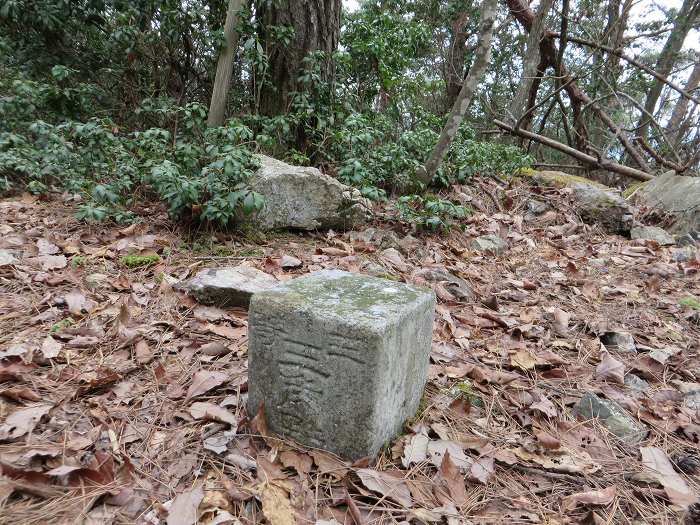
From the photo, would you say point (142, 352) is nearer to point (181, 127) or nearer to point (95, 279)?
point (95, 279)

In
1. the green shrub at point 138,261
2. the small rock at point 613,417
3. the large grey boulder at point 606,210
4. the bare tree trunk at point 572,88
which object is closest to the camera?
the small rock at point 613,417

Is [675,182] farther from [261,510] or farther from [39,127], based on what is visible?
[39,127]

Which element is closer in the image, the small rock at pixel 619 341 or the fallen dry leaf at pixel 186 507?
the fallen dry leaf at pixel 186 507

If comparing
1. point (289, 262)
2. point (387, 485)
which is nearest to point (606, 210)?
point (289, 262)

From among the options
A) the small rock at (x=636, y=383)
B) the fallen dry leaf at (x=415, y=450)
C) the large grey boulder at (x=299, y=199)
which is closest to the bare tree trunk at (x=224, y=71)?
the large grey boulder at (x=299, y=199)

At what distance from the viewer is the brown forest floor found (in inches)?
53.2

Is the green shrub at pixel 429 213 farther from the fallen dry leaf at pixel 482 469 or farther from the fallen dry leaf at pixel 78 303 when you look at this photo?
the fallen dry leaf at pixel 78 303

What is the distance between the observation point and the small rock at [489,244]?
12.5 feet

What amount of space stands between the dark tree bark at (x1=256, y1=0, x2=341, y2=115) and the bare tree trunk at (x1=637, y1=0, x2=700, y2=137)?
22.5 ft

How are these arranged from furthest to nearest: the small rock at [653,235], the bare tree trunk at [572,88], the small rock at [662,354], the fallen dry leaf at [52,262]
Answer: the bare tree trunk at [572,88]
the small rock at [653,235]
the fallen dry leaf at [52,262]
the small rock at [662,354]

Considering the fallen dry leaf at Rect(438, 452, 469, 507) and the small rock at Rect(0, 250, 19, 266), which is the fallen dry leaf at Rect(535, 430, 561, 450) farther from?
the small rock at Rect(0, 250, 19, 266)

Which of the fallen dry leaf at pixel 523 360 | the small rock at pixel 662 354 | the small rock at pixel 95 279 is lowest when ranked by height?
the fallen dry leaf at pixel 523 360

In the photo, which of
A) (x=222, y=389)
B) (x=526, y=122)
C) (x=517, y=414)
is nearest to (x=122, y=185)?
(x=222, y=389)

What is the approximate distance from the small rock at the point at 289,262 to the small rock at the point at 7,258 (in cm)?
159
